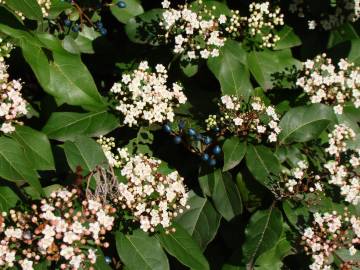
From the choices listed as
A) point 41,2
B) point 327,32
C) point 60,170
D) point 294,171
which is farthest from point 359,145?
point 41,2

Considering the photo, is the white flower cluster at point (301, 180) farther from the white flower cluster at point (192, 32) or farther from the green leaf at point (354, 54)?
the green leaf at point (354, 54)

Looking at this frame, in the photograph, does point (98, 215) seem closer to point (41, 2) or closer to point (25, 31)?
point (25, 31)

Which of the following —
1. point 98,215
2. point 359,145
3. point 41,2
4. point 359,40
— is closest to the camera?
point 98,215

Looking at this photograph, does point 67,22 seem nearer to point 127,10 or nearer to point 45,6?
point 45,6

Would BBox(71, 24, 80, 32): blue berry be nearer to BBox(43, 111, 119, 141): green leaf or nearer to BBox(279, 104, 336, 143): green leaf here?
BBox(43, 111, 119, 141): green leaf

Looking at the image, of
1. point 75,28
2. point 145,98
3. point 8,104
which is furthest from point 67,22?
point 8,104
